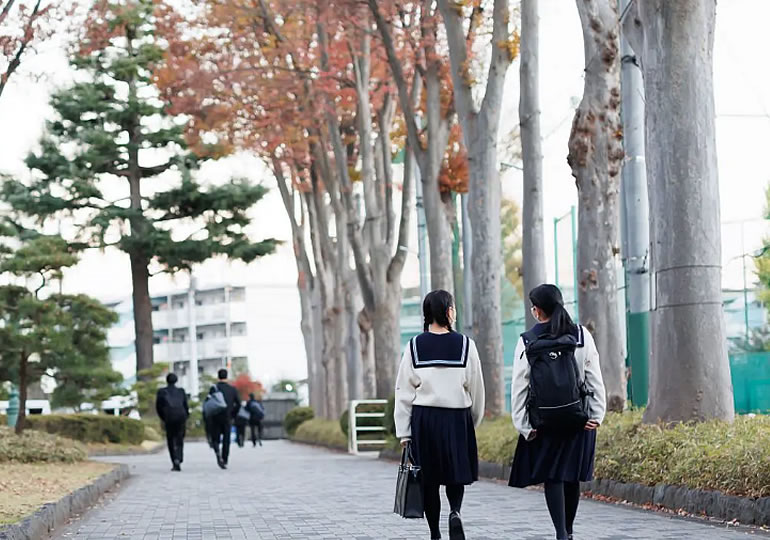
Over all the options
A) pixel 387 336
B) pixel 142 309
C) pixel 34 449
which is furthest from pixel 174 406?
pixel 142 309

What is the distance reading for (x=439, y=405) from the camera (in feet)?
25.4

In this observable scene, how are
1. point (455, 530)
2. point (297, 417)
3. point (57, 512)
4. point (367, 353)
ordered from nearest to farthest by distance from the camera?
point (455, 530) → point (57, 512) → point (367, 353) → point (297, 417)

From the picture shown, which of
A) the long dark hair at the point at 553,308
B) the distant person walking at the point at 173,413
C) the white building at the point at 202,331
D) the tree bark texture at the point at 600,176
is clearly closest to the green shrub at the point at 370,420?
the distant person walking at the point at 173,413

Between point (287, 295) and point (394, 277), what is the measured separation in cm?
6990

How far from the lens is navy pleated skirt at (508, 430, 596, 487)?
745cm

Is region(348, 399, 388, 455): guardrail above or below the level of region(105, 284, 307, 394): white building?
below

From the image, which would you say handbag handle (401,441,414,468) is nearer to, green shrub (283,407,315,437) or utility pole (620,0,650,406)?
utility pole (620,0,650,406)

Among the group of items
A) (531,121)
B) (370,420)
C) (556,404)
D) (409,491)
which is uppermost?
(531,121)

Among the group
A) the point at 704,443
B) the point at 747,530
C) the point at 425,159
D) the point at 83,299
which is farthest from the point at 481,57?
the point at 747,530

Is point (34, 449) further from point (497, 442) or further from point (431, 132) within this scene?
point (431, 132)

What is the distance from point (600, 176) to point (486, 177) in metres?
4.69

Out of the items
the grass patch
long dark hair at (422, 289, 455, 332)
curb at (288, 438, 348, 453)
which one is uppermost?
long dark hair at (422, 289, 455, 332)

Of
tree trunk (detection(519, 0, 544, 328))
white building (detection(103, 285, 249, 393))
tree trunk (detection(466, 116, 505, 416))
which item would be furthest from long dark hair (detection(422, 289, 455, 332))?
white building (detection(103, 285, 249, 393))

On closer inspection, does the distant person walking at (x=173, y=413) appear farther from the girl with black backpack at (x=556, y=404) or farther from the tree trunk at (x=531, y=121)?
the girl with black backpack at (x=556, y=404)
